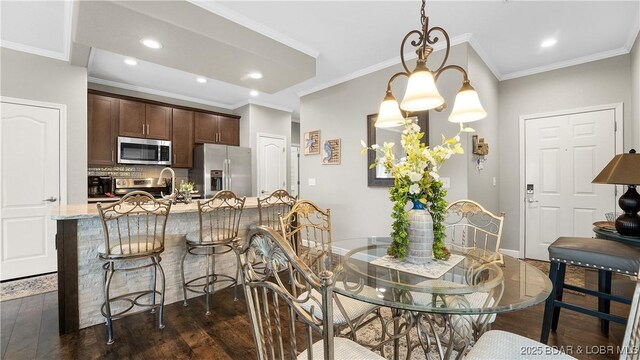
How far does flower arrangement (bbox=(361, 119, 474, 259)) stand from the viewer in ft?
4.44

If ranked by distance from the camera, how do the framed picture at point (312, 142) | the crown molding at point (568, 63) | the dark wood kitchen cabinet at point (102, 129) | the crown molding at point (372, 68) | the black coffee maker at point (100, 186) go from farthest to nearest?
the framed picture at point (312, 142) → the black coffee maker at point (100, 186) → the dark wood kitchen cabinet at point (102, 129) → the crown molding at point (568, 63) → the crown molding at point (372, 68)

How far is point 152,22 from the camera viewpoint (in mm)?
2225

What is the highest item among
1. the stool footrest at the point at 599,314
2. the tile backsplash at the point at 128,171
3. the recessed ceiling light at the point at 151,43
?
the recessed ceiling light at the point at 151,43

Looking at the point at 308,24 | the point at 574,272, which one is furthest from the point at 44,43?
the point at 574,272

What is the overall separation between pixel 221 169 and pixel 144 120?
1399 mm

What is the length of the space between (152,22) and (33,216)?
2.76 m

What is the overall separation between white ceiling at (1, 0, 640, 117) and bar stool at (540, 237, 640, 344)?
2.04 meters

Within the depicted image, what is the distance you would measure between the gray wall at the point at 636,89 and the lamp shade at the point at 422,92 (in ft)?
9.73

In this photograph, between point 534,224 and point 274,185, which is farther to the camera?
point 274,185

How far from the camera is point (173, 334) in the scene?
2.07 metres

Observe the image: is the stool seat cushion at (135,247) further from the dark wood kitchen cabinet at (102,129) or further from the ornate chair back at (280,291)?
the dark wood kitchen cabinet at (102,129)

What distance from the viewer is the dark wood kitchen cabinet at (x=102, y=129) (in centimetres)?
398

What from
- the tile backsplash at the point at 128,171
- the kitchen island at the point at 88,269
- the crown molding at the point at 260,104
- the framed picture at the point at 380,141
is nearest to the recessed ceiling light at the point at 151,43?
the kitchen island at the point at 88,269

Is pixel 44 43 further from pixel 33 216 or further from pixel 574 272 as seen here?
pixel 574 272
